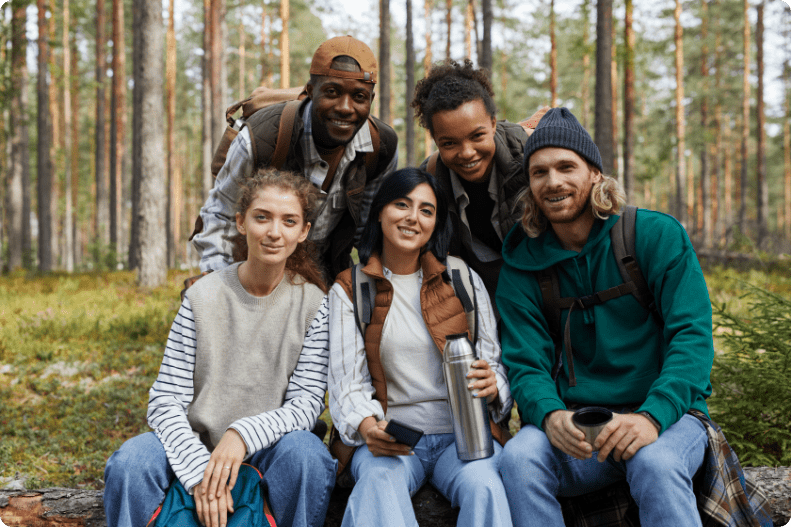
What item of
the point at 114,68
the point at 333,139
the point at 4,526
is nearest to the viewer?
the point at 4,526

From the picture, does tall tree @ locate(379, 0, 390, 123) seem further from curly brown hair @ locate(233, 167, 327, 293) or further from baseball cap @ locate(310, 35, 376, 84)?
curly brown hair @ locate(233, 167, 327, 293)

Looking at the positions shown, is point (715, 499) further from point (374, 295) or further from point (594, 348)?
Result: point (374, 295)

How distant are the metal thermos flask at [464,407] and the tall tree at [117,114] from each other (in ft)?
58.4

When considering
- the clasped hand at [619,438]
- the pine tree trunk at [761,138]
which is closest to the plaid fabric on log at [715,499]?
the clasped hand at [619,438]

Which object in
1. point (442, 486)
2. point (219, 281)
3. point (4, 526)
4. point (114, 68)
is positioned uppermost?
point (114, 68)

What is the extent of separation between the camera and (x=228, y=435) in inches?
98.9

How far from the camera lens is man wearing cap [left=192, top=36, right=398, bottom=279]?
3.27 metres

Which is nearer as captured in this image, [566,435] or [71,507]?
[566,435]

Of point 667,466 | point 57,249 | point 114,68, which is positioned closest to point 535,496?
point 667,466

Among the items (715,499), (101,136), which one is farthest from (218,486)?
(101,136)

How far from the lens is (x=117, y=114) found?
19.2 metres

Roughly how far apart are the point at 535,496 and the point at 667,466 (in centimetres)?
57

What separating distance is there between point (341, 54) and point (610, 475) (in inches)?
108

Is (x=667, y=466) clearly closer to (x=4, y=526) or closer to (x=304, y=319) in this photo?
(x=304, y=319)
